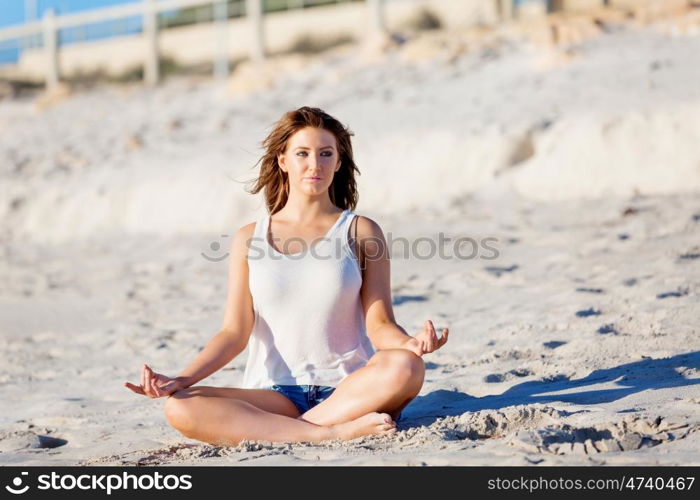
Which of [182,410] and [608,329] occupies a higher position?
[182,410]

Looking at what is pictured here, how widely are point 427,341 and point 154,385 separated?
87 cm

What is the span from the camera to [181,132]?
1199 centimetres

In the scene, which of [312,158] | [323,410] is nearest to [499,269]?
[312,158]

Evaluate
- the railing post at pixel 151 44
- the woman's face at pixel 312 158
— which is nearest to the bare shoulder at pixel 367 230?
the woman's face at pixel 312 158

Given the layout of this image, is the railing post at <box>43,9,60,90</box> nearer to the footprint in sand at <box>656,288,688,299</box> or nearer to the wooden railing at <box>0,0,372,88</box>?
the wooden railing at <box>0,0,372,88</box>

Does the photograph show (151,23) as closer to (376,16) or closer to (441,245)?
(376,16)

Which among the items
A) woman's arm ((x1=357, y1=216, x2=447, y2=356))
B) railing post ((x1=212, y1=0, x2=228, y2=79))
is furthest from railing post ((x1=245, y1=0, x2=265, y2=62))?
woman's arm ((x1=357, y1=216, x2=447, y2=356))

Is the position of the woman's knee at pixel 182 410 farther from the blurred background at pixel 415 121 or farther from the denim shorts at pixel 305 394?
Answer: the blurred background at pixel 415 121

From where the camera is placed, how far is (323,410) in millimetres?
3268

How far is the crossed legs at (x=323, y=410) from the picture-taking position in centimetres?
317

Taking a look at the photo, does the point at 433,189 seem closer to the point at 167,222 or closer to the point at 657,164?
the point at 657,164

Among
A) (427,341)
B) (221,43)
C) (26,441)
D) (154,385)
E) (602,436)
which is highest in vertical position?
(221,43)

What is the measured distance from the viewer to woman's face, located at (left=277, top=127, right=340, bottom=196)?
11.4ft
